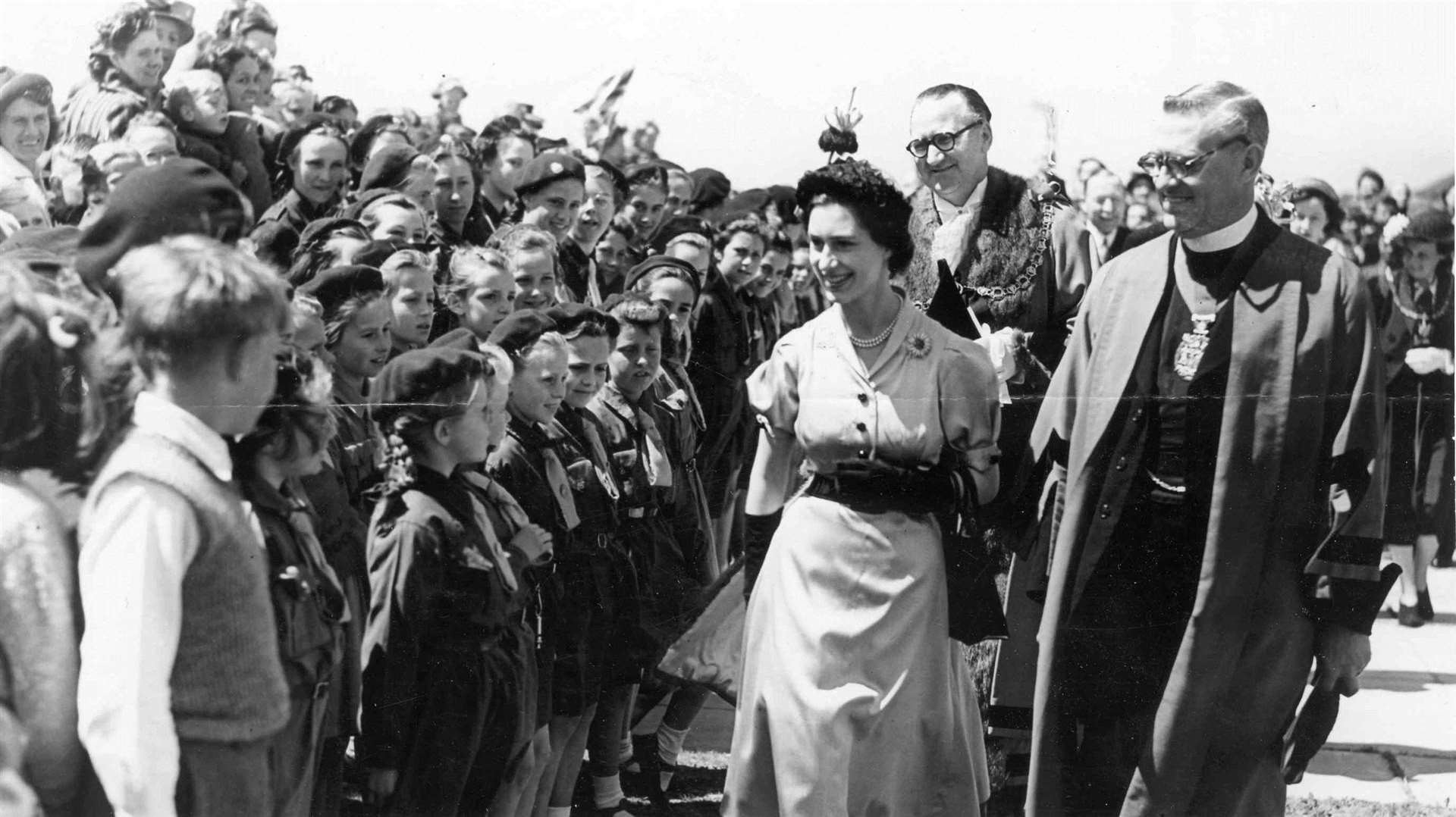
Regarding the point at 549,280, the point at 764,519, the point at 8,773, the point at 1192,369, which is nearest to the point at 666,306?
the point at 549,280

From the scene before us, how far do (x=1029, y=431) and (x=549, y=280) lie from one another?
171 cm

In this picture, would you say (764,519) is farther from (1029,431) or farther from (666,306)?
(666,306)

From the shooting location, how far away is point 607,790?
7.70 m

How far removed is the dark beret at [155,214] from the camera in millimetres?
6508

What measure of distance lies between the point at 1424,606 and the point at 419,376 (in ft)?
11.9

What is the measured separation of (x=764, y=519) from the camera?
6.89 metres

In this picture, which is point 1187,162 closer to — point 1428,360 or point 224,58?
point 1428,360

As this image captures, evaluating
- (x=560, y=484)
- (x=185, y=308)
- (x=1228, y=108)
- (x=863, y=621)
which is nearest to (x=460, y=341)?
(x=560, y=484)

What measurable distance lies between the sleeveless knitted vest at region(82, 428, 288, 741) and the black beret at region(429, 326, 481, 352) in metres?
0.82

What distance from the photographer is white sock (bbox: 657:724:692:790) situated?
26.3ft

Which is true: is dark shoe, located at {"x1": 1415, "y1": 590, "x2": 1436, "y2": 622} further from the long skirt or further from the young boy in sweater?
the young boy in sweater

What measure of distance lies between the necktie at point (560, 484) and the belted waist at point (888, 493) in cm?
88

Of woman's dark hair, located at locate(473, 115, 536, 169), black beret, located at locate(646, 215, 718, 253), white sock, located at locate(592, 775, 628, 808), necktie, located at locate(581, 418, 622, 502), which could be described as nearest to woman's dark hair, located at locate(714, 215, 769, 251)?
black beret, located at locate(646, 215, 718, 253)

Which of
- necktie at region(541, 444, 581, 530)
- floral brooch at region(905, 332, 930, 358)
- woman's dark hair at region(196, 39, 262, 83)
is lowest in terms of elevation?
necktie at region(541, 444, 581, 530)
